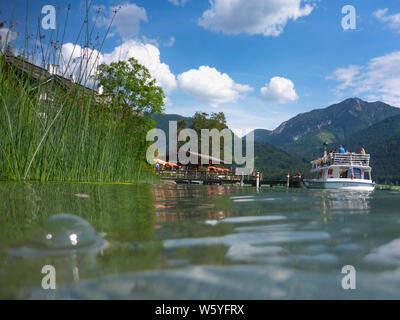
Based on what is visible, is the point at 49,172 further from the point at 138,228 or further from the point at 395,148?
the point at 395,148

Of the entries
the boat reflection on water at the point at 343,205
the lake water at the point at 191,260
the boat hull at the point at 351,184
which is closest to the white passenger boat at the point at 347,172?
the boat hull at the point at 351,184

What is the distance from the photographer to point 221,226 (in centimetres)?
204

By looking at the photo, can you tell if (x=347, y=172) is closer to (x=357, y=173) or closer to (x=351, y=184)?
(x=357, y=173)

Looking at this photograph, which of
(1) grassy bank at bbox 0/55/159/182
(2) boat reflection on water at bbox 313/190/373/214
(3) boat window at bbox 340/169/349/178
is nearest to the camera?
(2) boat reflection on water at bbox 313/190/373/214

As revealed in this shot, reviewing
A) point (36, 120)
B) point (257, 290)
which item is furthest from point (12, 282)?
point (36, 120)

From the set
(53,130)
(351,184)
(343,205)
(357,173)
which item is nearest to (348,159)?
(357,173)

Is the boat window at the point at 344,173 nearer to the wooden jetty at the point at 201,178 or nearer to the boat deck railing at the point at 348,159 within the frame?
the boat deck railing at the point at 348,159

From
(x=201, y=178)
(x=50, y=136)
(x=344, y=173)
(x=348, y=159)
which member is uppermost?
(x=348, y=159)

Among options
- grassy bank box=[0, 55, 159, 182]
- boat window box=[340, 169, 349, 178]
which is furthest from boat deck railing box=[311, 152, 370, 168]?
grassy bank box=[0, 55, 159, 182]

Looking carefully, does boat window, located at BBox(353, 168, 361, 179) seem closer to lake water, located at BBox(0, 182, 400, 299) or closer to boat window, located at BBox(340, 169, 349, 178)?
boat window, located at BBox(340, 169, 349, 178)
